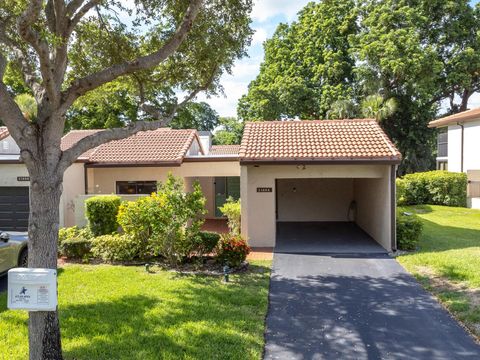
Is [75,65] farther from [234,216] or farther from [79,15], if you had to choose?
[234,216]

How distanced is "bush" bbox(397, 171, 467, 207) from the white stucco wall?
1.26 meters

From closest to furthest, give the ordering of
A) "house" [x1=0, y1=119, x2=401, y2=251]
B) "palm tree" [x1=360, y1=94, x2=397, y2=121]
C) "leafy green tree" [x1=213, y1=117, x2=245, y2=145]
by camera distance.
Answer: "house" [x1=0, y1=119, x2=401, y2=251] < "palm tree" [x1=360, y1=94, x2=397, y2=121] < "leafy green tree" [x1=213, y1=117, x2=245, y2=145]

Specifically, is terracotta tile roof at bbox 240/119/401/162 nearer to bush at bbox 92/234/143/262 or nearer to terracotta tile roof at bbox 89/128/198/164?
terracotta tile roof at bbox 89/128/198/164

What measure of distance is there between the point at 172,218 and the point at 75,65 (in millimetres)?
4674

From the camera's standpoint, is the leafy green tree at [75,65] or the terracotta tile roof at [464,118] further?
the terracotta tile roof at [464,118]

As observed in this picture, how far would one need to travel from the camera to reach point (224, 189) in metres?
22.1

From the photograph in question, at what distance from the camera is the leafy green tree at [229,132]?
5221 centimetres

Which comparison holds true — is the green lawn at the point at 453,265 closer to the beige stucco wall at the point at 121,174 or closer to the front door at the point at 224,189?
the beige stucco wall at the point at 121,174

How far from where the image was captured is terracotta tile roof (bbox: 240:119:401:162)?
13484mm

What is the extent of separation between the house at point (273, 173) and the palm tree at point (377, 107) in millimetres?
11186

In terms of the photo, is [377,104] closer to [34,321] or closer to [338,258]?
[338,258]

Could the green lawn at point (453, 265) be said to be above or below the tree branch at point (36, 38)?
below

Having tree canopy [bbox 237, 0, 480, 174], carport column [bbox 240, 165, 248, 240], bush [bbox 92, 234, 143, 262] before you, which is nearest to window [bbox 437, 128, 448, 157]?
tree canopy [bbox 237, 0, 480, 174]

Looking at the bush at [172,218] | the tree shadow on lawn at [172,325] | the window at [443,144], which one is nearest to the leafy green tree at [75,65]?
the tree shadow on lawn at [172,325]
